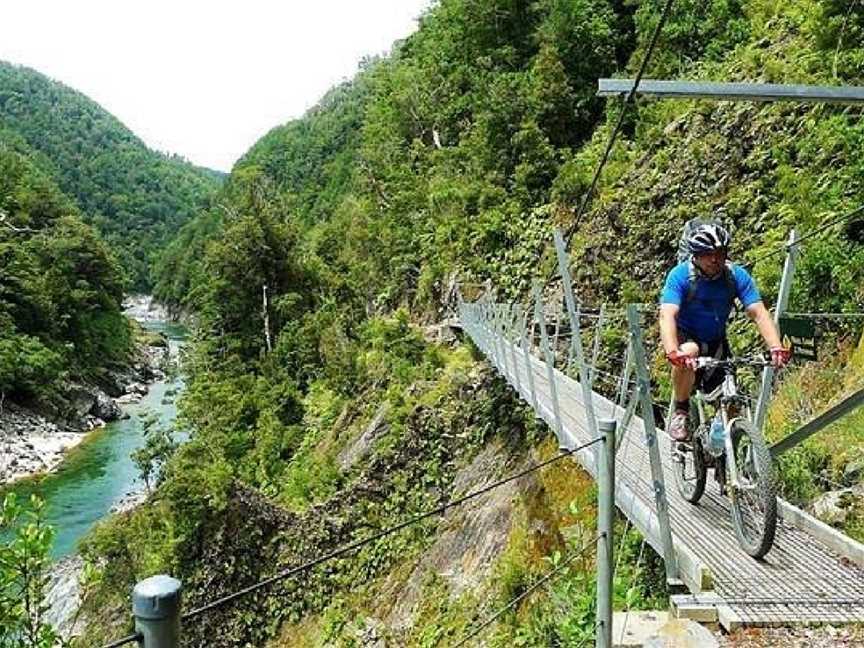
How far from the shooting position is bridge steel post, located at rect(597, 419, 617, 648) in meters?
2.23

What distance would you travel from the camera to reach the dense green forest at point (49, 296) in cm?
3142

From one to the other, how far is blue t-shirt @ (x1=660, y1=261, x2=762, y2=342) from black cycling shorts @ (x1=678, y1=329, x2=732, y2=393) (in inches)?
0.7

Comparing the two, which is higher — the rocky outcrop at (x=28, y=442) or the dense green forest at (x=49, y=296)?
the dense green forest at (x=49, y=296)

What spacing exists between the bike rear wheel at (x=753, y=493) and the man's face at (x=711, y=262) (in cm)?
60

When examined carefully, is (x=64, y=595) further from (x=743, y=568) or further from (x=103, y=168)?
(x=103, y=168)

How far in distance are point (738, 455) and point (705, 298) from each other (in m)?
0.63

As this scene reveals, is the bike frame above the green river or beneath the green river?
above

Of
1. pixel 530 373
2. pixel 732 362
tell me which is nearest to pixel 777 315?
pixel 732 362

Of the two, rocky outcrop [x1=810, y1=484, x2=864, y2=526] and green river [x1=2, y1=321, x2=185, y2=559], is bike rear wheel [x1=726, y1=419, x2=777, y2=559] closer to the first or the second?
rocky outcrop [x1=810, y1=484, x2=864, y2=526]

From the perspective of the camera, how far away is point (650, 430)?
107 inches

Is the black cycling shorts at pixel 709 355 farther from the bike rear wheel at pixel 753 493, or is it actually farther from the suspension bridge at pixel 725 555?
the bike rear wheel at pixel 753 493

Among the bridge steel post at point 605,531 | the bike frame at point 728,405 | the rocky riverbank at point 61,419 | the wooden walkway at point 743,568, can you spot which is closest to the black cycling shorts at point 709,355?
the bike frame at point 728,405

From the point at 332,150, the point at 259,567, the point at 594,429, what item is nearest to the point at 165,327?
the point at 332,150

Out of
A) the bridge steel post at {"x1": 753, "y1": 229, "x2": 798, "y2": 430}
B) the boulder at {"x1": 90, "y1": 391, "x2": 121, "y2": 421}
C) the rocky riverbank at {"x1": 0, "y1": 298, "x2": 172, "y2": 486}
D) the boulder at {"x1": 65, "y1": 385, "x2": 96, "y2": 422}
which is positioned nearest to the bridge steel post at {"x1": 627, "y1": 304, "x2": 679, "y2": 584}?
the bridge steel post at {"x1": 753, "y1": 229, "x2": 798, "y2": 430}
